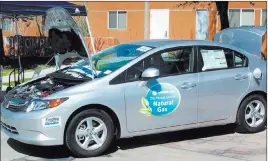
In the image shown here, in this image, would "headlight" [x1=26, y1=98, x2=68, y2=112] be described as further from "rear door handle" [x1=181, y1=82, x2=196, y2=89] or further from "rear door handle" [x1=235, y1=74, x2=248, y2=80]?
"rear door handle" [x1=235, y1=74, x2=248, y2=80]

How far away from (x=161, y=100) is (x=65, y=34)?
9.63 feet

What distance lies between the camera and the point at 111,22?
2762 centimetres

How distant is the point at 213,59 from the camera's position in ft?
21.2

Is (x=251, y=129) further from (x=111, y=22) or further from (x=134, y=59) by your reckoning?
(x=111, y=22)

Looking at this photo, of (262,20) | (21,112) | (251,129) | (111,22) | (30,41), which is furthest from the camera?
(111,22)

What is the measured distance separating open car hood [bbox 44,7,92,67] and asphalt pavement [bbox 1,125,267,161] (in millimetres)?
1284

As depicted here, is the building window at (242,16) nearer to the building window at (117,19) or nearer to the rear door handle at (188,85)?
the building window at (117,19)

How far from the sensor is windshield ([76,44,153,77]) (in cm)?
599

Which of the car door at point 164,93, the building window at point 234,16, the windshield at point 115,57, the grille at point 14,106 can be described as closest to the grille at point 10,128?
the grille at point 14,106

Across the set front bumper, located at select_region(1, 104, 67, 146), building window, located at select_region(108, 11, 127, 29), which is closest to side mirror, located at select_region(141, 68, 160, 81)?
front bumper, located at select_region(1, 104, 67, 146)

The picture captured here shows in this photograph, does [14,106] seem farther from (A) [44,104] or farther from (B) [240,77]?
(B) [240,77]

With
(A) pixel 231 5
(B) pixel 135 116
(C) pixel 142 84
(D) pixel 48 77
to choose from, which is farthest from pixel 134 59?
(A) pixel 231 5

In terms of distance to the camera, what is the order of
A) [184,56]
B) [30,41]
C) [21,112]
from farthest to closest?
[30,41] < [184,56] < [21,112]

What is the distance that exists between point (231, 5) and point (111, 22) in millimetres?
7362
